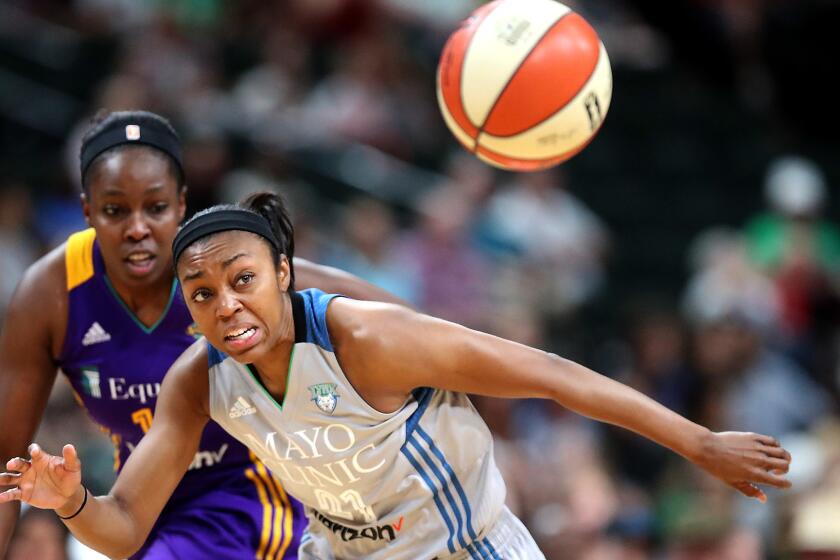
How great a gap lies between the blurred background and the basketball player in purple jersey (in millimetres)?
2440

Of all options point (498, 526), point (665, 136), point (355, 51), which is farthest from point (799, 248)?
point (498, 526)

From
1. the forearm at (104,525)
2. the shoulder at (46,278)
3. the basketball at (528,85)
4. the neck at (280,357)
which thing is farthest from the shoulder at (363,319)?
the basketball at (528,85)

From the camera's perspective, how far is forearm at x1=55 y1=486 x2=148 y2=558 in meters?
3.66

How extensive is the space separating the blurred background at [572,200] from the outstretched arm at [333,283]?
276 centimetres

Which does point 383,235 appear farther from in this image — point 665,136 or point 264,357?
point 264,357

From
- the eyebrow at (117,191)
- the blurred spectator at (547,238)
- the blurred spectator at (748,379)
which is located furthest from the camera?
the blurred spectator at (547,238)

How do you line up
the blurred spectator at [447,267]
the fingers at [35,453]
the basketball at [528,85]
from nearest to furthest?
the fingers at [35,453]
the basketball at [528,85]
the blurred spectator at [447,267]

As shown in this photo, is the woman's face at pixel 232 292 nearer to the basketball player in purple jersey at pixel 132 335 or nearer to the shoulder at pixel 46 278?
the basketball player in purple jersey at pixel 132 335

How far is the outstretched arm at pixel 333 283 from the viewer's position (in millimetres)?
4302

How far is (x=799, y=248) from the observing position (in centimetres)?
980

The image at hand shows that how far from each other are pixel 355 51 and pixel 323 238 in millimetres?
2432

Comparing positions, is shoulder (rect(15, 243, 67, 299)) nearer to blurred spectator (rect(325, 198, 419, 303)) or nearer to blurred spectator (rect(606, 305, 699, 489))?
blurred spectator (rect(325, 198, 419, 303))

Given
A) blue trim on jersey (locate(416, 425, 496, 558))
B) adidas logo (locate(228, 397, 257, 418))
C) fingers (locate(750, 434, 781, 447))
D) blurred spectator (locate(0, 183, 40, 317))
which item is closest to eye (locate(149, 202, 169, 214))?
adidas logo (locate(228, 397, 257, 418))

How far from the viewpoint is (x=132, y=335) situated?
4.27m
